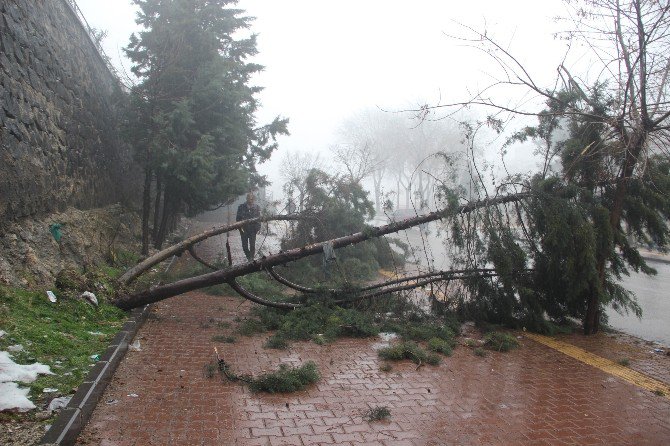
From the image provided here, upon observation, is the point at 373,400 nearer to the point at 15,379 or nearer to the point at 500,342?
the point at 500,342

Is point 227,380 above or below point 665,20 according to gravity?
below

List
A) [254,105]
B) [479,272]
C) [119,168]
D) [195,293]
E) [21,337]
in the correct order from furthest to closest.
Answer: [254,105], [119,168], [195,293], [479,272], [21,337]

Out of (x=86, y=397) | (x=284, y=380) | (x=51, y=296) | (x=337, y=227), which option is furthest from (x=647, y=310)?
(x=51, y=296)

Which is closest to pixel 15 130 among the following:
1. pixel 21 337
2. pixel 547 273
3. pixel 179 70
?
pixel 21 337

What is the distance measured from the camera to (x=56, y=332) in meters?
5.14

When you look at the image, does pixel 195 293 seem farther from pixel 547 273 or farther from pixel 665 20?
pixel 665 20

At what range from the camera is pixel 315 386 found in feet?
15.5

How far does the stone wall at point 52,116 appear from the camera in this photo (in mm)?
6512

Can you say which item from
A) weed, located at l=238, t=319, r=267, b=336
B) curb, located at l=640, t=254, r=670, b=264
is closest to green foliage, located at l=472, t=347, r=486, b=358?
weed, located at l=238, t=319, r=267, b=336

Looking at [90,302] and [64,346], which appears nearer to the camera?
[64,346]

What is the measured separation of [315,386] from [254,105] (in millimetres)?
12777

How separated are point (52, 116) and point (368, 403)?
7.20 m

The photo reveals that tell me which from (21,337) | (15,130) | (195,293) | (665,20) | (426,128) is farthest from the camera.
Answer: (426,128)

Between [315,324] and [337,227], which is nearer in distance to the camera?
[315,324]
